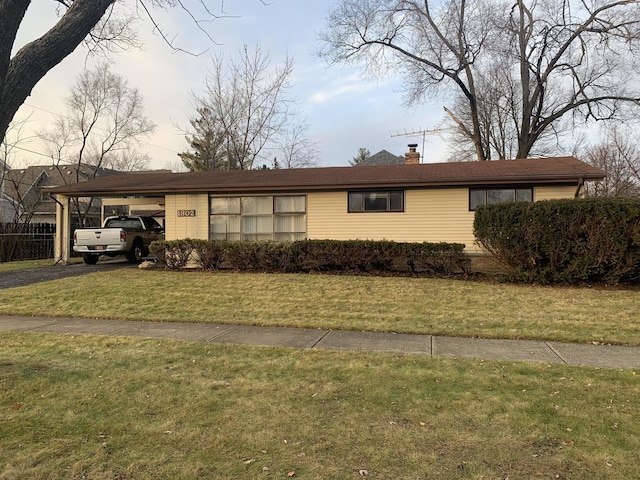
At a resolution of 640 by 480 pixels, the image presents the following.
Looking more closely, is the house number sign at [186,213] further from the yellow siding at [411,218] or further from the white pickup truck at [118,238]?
the yellow siding at [411,218]

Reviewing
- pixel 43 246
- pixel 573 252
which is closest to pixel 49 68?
pixel 573 252

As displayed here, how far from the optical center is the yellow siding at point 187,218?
51.9 feet

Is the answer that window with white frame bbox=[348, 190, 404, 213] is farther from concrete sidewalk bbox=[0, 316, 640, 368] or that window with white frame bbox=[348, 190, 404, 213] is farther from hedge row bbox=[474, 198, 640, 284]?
concrete sidewalk bbox=[0, 316, 640, 368]

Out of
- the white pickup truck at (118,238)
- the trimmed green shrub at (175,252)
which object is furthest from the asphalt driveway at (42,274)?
the trimmed green shrub at (175,252)

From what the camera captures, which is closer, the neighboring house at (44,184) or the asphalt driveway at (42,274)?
the asphalt driveway at (42,274)

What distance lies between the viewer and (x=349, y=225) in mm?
14578

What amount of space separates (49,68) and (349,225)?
11.0 meters

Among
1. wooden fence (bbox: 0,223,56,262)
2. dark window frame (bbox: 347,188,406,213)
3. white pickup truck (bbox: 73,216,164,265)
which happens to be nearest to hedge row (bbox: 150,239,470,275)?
dark window frame (bbox: 347,188,406,213)

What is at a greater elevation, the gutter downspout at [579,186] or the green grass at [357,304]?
the gutter downspout at [579,186]

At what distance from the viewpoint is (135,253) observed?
17312mm

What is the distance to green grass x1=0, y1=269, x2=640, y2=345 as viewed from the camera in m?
7.10

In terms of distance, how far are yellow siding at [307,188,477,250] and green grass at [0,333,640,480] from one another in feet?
29.3

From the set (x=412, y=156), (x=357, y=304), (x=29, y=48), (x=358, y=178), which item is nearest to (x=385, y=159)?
(x=412, y=156)

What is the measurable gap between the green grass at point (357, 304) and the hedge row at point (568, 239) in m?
0.53
